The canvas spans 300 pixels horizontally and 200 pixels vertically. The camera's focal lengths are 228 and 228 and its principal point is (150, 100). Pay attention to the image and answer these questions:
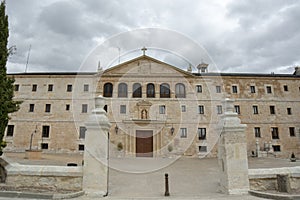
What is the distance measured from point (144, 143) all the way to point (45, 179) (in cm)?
1878

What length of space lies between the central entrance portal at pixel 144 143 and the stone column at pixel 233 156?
1777 centimetres

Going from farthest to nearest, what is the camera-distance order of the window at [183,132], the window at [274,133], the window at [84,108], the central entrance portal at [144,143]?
1. the window at [84,108]
2. the window at [274,133]
3. the window at [183,132]
4. the central entrance portal at [144,143]

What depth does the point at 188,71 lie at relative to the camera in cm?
2711

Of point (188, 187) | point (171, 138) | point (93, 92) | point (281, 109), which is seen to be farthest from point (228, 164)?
point (281, 109)

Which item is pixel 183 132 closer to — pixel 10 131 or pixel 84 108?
pixel 84 108

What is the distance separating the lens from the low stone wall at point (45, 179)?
233 inches

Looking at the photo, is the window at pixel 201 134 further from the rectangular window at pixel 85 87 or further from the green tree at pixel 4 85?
the green tree at pixel 4 85

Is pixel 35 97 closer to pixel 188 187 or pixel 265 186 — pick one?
pixel 188 187

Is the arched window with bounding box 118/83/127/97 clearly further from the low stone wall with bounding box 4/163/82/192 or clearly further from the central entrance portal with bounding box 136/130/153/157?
the low stone wall with bounding box 4/163/82/192

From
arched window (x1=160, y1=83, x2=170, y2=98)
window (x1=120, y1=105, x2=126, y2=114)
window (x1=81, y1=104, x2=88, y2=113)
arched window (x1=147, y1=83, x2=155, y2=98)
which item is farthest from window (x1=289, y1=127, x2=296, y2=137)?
window (x1=81, y1=104, x2=88, y2=113)

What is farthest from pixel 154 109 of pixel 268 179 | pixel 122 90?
pixel 268 179

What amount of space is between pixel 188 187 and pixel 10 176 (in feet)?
18.2

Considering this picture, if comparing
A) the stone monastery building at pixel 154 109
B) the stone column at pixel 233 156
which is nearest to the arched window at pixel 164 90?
the stone monastery building at pixel 154 109

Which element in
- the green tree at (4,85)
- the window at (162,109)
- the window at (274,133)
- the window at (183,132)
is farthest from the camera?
the window at (274,133)
